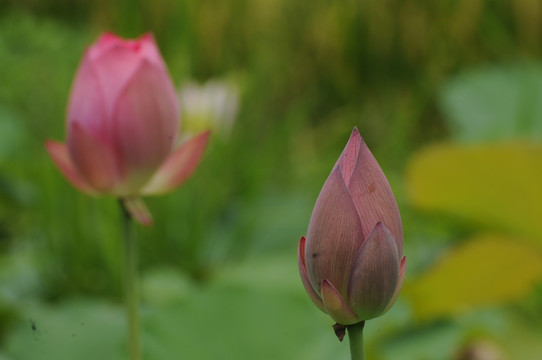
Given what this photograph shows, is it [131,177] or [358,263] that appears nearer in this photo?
[358,263]

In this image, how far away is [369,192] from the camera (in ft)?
0.71

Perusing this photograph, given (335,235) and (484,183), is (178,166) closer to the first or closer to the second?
(335,235)

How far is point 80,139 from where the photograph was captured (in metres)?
0.37

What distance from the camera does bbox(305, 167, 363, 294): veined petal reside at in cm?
22

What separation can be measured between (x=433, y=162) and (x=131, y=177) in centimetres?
59

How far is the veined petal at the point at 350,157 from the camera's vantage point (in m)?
0.22

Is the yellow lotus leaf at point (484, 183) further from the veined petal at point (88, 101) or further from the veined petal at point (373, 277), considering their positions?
the veined petal at point (373, 277)

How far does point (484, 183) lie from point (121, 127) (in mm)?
642

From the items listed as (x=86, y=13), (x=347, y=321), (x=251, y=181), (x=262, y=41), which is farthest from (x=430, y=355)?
(x=86, y=13)

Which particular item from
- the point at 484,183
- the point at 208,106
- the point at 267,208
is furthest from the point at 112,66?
the point at 267,208

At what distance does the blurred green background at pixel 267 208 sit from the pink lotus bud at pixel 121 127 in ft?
0.24

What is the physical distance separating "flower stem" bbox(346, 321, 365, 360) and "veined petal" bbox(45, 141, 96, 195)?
7.8 inches

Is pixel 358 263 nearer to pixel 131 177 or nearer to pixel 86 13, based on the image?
pixel 131 177

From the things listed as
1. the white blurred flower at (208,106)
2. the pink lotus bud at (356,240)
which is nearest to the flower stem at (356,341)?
the pink lotus bud at (356,240)
